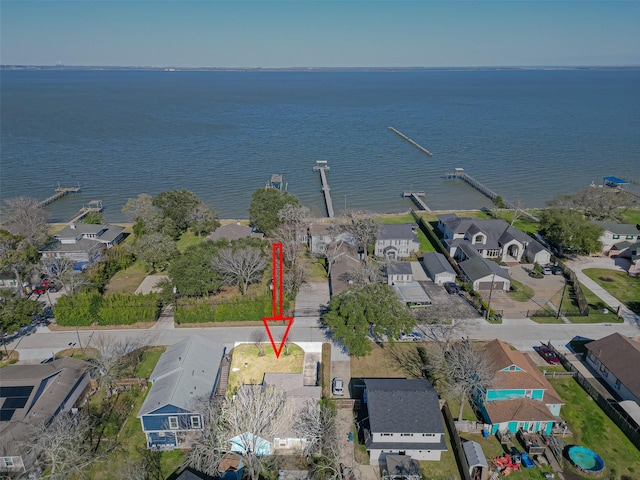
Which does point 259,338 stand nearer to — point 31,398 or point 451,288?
point 31,398

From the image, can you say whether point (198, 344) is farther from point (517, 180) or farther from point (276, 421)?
point (517, 180)

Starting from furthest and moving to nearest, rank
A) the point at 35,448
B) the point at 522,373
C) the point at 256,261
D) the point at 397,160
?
the point at 397,160 < the point at 256,261 < the point at 522,373 < the point at 35,448

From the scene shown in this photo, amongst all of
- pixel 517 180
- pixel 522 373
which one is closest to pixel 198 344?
pixel 522 373

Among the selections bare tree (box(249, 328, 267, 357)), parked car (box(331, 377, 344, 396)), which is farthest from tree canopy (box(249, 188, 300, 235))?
parked car (box(331, 377, 344, 396))

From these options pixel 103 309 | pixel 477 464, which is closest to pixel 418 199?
pixel 103 309

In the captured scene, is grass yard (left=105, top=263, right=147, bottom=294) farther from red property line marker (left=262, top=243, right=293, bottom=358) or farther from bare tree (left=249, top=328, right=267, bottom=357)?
bare tree (left=249, top=328, right=267, bottom=357)

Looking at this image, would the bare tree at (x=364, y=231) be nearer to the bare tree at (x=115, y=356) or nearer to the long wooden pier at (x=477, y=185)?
the bare tree at (x=115, y=356)

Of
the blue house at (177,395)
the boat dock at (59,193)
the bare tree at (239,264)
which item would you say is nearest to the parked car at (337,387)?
the blue house at (177,395)
